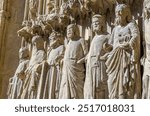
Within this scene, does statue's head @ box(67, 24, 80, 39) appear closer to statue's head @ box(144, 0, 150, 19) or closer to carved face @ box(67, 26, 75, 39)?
carved face @ box(67, 26, 75, 39)

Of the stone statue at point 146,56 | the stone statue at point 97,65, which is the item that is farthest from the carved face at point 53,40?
the stone statue at point 146,56

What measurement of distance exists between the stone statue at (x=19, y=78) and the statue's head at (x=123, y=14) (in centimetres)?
152

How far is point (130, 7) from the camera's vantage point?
5031 mm

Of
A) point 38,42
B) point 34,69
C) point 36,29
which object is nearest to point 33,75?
point 34,69

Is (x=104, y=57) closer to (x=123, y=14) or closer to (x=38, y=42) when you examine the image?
(x=123, y=14)

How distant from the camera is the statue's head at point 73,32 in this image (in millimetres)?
5199

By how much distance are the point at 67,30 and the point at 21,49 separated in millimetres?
909

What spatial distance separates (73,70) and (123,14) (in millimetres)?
854

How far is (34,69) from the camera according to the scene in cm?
541

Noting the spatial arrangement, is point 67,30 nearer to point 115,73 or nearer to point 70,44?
point 70,44

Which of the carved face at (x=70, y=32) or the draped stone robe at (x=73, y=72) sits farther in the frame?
the carved face at (x=70, y=32)

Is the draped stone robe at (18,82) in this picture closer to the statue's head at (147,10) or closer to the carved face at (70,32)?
the carved face at (70,32)

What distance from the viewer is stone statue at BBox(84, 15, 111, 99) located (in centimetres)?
467

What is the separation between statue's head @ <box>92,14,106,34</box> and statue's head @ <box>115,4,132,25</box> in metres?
0.23
